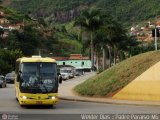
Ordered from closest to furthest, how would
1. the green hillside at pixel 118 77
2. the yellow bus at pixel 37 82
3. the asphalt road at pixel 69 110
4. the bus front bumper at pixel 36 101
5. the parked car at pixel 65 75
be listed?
the asphalt road at pixel 69 110
the bus front bumper at pixel 36 101
the yellow bus at pixel 37 82
the green hillside at pixel 118 77
the parked car at pixel 65 75

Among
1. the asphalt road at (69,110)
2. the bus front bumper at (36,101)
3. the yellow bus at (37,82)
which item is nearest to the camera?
the asphalt road at (69,110)

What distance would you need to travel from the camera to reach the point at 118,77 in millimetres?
31672

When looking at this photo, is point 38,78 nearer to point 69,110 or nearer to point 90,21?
point 69,110

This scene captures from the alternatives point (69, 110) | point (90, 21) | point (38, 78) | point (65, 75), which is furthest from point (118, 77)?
point (90, 21)

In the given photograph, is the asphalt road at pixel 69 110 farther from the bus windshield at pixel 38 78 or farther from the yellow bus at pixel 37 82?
the bus windshield at pixel 38 78

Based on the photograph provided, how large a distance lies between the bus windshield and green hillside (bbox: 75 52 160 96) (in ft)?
24.0

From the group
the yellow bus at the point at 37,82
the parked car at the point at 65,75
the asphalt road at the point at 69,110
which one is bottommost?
the parked car at the point at 65,75

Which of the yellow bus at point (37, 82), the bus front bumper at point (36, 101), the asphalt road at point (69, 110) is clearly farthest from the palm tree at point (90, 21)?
the bus front bumper at point (36, 101)

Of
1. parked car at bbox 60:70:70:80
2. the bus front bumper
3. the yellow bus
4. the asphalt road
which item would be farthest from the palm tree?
the bus front bumper

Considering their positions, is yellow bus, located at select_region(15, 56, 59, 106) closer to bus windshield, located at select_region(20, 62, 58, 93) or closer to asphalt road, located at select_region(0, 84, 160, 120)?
bus windshield, located at select_region(20, 62, 58, 93)

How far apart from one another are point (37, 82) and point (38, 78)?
262mm

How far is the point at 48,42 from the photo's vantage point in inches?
5359

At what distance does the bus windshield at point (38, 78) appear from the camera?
23.7 metres

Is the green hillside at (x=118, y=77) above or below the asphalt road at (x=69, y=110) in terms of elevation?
above
